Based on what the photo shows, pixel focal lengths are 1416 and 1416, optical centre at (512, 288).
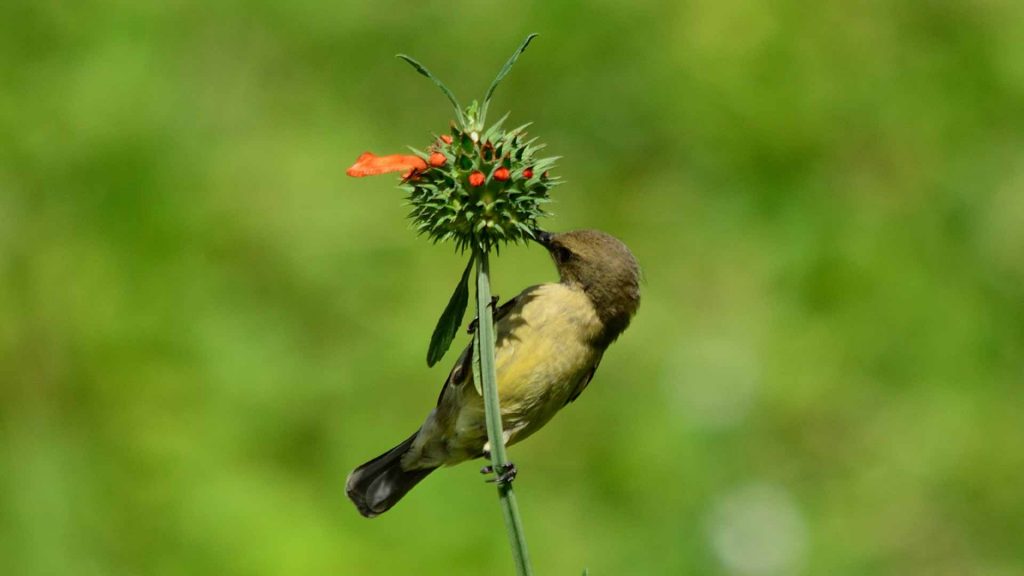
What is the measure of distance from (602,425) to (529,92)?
2117mm

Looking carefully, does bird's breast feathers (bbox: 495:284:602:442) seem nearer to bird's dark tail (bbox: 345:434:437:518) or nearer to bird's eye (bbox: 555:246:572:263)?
bird's eye (bbox: 555:246:572:263)

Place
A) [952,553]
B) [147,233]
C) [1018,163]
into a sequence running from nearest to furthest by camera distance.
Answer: [952,553]
[147,233]
[1018,163]

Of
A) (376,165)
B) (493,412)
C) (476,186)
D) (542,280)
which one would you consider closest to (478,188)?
(476,186)

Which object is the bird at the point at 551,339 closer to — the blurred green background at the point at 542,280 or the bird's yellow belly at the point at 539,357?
the bird's yellow belly at the point at 539,357

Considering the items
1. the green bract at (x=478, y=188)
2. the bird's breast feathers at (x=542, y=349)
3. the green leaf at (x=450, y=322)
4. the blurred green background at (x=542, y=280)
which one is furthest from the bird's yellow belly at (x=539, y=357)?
the blurred green background at (x=542, y=280)

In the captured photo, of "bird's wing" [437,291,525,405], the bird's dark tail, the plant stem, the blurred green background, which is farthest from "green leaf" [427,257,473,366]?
the blurred green background

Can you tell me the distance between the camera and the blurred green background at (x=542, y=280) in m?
6.45

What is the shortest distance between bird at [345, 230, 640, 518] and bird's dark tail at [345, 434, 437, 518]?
34 cm

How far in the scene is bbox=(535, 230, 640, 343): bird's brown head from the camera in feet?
13.4

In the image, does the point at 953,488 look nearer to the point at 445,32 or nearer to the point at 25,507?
the point at 445,32

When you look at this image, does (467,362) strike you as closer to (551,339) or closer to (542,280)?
(551,339)

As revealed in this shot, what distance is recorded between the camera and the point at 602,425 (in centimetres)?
689

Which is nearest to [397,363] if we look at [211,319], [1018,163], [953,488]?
[211,319]

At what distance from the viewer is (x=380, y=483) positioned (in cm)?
461
